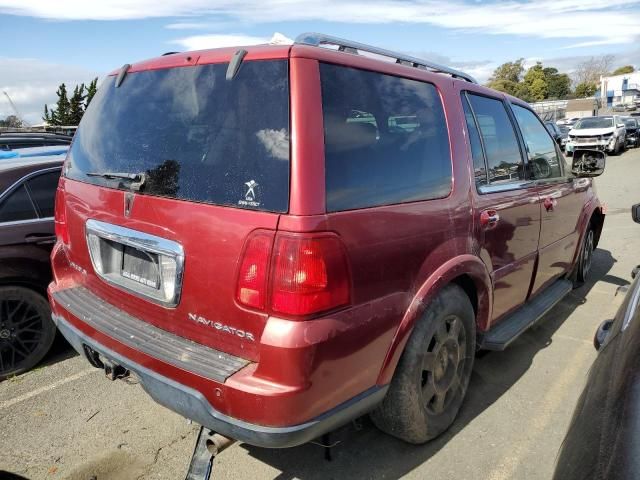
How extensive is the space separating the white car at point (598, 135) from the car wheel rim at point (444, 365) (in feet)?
72.7

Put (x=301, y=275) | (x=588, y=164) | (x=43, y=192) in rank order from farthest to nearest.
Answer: (x=588, y=164), (x=43, y=192), (x=301, y=275)

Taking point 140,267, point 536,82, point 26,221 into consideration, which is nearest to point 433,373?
point 140,267

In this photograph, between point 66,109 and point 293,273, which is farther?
point 66,109

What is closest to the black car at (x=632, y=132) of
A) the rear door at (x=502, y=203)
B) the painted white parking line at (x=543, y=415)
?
the painted white parking line at (x=543, y=415)

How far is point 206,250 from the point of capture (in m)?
2.00

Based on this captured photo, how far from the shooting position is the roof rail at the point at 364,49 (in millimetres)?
2281

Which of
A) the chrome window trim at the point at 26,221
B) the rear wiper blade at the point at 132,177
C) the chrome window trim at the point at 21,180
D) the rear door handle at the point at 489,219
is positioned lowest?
the chrome window trim at the point at 26,221

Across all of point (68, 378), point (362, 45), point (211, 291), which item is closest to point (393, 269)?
point (211, 291)

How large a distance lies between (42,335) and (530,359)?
3846mm

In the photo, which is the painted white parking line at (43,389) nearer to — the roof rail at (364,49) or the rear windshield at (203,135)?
the rear windshield at (203,135)

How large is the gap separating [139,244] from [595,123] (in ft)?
83.1

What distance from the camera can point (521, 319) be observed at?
351cm

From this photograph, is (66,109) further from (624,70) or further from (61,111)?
(624,70)

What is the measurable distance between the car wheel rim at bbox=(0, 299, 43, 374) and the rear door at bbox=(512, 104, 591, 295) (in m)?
3.92
